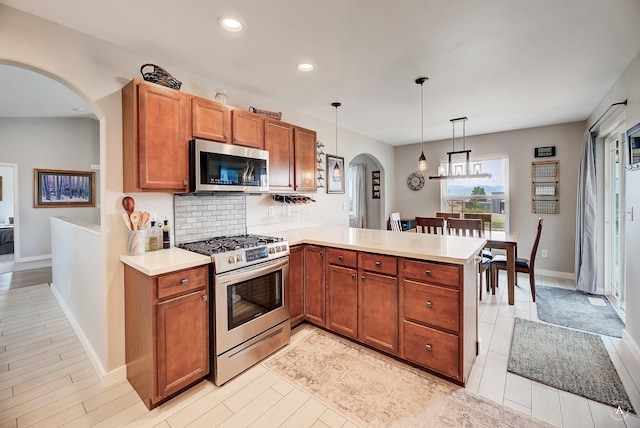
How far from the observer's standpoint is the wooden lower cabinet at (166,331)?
5.82 feet

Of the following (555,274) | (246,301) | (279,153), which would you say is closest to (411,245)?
(246,301)

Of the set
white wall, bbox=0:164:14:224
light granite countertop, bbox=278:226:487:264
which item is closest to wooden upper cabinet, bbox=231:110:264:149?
light granite countertop, bbox=278:226:487:264

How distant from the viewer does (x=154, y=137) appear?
2.08 meters

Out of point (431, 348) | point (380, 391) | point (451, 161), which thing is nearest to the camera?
point (380, 391)

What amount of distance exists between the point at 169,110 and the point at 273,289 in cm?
169

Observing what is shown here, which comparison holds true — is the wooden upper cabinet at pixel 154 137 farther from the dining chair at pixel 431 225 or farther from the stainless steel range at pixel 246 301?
the dining chair at pixel 431 225

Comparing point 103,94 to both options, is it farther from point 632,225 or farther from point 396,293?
point 632,225

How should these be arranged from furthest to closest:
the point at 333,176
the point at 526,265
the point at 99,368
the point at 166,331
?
the point at 333,176
the point at 526,265
the point at 99,368
the point at 166,331

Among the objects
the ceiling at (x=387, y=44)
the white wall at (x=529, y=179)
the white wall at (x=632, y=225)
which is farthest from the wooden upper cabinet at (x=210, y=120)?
the white wall at (x=529, y=179)

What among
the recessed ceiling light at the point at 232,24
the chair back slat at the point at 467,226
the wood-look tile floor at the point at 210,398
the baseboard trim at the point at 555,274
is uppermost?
the recessed ceiling light at the point at 232,24

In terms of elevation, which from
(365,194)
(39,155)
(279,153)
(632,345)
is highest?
(39,155)

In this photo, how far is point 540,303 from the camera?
3.51m

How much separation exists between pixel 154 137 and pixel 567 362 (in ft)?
12.3

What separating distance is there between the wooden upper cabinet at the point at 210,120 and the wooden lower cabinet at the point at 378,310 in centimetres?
176
